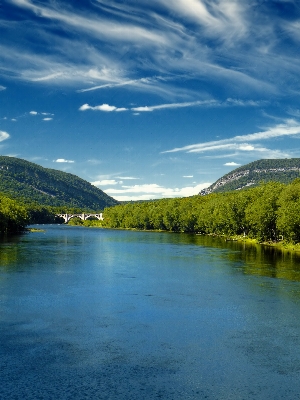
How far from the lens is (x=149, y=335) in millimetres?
26516

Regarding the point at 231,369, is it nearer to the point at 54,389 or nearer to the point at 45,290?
the point at 54,389

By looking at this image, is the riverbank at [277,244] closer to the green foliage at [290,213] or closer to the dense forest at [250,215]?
the dense forest at [250,215]

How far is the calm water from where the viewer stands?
1945 centimetres

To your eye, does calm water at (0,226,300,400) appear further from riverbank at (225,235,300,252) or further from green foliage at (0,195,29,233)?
green foliage at (0,195,29,233)

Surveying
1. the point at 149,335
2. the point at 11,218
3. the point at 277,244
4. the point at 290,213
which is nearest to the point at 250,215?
the point at 277,244

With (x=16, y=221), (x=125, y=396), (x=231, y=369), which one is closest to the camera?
(x=125, y=396)

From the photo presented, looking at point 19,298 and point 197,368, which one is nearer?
point 197,368

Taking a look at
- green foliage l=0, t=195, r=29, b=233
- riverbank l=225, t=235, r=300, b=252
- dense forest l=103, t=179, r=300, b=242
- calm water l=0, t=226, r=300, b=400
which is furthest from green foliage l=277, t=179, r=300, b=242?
green foliage l=0, t=195, r=29, b=233

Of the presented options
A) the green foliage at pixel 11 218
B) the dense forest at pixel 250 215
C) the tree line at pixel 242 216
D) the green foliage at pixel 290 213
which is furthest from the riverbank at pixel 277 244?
the green foliage at pixel 11 218

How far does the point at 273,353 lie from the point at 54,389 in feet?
37.4

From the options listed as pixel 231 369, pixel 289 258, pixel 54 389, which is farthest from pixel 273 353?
pixel 289 258

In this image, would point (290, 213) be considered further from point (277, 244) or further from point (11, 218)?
point (11, 218)

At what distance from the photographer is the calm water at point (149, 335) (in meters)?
19.5

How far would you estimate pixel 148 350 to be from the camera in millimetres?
23844
